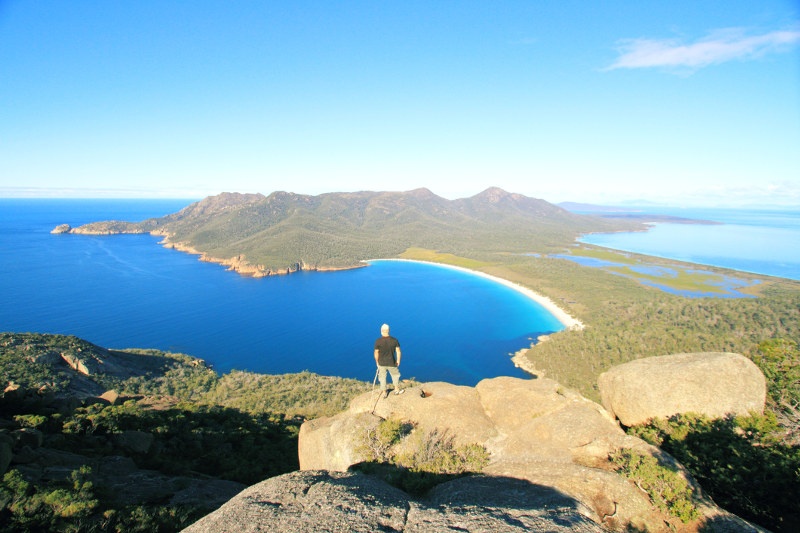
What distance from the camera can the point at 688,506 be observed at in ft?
22.3

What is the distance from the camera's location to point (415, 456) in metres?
9.61

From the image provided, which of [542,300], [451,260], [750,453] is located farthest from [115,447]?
[451,260]

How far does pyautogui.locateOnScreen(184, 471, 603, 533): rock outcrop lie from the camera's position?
5.96 metres

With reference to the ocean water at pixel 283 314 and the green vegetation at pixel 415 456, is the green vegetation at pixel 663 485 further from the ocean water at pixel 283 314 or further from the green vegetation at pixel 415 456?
the ocean water at pixel 283 314

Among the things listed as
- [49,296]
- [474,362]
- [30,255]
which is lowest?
[474,362]

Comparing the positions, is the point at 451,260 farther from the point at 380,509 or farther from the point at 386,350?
the point at 380,509

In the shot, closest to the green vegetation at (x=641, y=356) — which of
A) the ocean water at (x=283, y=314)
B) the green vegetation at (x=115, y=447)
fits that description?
the green vegetation at (x=115, y=447)

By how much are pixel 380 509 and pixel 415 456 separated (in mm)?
3264

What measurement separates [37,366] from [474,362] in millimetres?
66474

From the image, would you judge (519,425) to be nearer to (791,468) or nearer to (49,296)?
(791,468)

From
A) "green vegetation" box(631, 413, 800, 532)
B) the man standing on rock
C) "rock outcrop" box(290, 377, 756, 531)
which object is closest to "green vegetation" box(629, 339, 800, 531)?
"green vegetation" box(631, 413, 800, 532)

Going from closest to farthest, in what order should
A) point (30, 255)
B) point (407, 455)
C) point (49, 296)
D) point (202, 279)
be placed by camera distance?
point (407, 455), point (49, 296), point (202, 279), point (30, 255)

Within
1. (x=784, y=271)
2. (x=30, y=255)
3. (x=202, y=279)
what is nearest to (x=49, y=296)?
(x=202, y=279)

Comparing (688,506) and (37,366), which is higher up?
(688,506)
